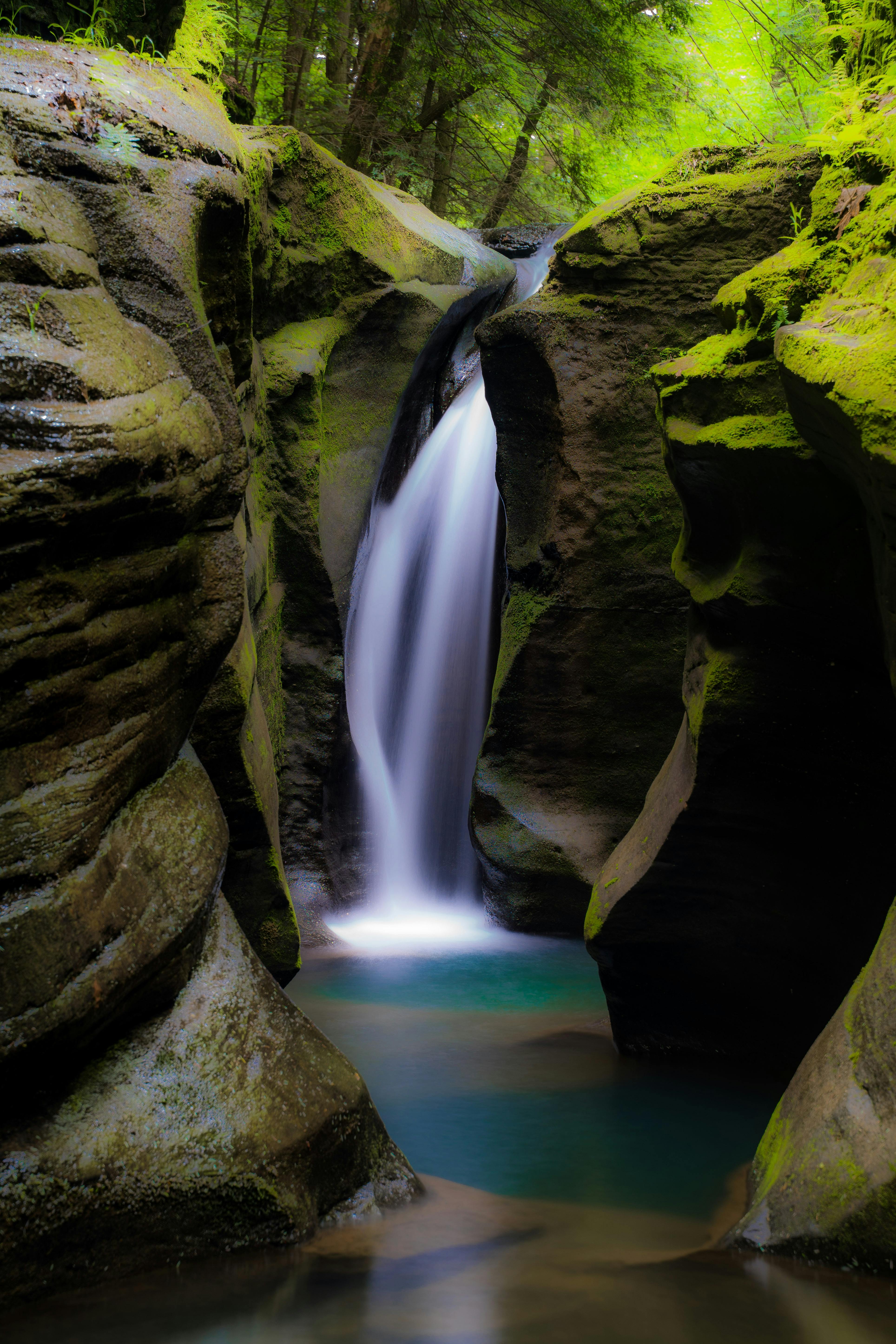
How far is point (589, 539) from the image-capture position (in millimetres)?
7406

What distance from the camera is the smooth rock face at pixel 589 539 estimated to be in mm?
7027

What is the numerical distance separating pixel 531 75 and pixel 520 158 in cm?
227

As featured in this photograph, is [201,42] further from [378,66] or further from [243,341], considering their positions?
[378,66]

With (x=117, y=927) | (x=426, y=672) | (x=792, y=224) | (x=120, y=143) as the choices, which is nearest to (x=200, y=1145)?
(x=117, y=927)

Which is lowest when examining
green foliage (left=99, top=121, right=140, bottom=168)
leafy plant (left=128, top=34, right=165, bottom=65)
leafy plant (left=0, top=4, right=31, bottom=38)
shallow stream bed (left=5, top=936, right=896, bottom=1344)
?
shallow stream bed (left=5, top=936, right=896, bottom=1344)

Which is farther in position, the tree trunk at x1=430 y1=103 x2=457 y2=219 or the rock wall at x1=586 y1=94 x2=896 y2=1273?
the tree trunk at x1=430 y1=103 x2=457 y2=219

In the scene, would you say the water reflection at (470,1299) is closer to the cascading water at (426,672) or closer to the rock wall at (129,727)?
the rock wall at (129,727)

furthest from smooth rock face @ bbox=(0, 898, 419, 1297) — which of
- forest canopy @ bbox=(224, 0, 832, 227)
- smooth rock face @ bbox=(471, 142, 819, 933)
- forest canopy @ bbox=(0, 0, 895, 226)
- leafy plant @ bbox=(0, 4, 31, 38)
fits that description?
forest canopy @ bbox=(224, 0, 832, 227)

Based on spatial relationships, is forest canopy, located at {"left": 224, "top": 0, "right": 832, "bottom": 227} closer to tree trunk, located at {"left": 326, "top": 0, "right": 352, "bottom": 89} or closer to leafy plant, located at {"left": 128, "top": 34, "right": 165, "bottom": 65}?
tree trunk, located at {"left": 326, "top": 0, "right": 352, "bottom": 89}

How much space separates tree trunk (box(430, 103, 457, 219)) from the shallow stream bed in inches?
413

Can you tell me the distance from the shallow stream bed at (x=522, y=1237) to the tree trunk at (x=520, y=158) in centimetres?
984

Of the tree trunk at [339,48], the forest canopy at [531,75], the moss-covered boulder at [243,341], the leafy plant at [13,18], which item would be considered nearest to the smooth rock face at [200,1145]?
the moss-covered boulder at [243,341]

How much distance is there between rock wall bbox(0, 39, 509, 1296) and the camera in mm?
2686

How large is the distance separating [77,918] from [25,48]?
3226 millimetres
